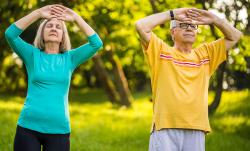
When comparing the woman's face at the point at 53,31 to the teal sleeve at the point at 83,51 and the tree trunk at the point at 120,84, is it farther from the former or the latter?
the tree trunk at the point at 120,84

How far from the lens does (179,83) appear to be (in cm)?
458

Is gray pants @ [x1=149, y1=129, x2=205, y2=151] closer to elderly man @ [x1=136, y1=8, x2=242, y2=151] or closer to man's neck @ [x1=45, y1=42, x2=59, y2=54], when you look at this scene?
elderly man @ [x1=136, y1=8, x2=242, y2=151]

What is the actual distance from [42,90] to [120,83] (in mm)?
11207

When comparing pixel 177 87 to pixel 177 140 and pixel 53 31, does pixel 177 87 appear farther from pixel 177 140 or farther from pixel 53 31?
pixel 53 31

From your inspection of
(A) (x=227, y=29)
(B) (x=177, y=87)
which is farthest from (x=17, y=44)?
(A) (x=227, y=29)

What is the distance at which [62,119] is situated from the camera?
15.1ft

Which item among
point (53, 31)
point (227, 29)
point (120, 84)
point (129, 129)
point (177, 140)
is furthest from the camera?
point (120, 84)

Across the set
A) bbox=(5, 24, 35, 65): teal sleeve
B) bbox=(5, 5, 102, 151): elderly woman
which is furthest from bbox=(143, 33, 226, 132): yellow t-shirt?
bbox=(5, 24, 35, 65): teal sleeve

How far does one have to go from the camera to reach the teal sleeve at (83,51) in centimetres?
484

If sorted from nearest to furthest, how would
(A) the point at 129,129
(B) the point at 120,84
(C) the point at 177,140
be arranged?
1. (C) the point at 177,140
2. (A) the point at 129,129
3. (B) the point at 120,84

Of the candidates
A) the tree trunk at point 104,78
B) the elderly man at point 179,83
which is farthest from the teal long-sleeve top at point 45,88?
the tree trunk at point 104,78

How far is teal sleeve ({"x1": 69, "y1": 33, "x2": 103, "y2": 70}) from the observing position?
4.84 meters

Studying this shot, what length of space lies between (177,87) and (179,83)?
4 centimetres

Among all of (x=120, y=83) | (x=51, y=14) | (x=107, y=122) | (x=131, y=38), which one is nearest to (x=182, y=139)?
(x=51, y=14)
